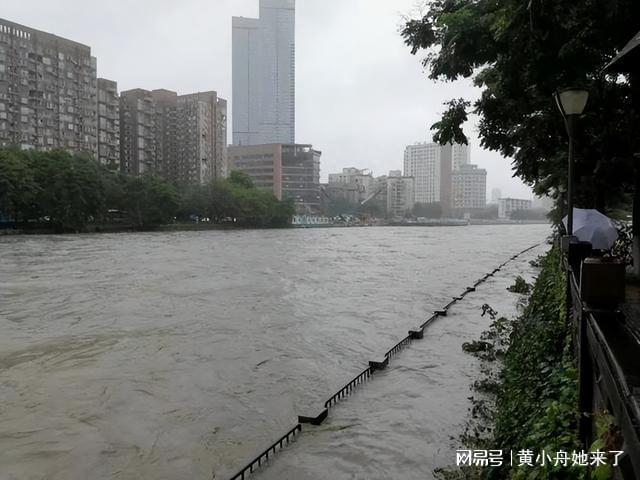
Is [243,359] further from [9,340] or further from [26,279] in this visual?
[26,279]

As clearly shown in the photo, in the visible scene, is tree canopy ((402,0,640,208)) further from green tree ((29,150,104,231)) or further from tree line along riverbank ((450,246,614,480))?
green tree ((29,150,104,231))

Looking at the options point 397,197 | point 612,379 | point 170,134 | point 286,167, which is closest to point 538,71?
point 612,379

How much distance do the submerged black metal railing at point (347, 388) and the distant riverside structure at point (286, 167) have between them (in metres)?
144

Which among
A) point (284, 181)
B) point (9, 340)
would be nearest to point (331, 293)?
point (9, 340)

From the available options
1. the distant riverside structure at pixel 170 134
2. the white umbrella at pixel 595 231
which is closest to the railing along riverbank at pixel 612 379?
the white umbrella at pixel 595 231

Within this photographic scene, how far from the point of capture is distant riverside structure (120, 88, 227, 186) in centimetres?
11762

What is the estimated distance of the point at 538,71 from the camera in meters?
8.05

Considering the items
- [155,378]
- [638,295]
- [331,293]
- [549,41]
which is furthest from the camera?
[331,293]

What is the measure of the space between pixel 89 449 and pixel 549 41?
27.5ft

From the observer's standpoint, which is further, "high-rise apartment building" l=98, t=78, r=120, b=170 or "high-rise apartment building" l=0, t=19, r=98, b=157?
"high-rise apartment building" l=98, t=78, r=120, b=170

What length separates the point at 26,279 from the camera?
24062 mm

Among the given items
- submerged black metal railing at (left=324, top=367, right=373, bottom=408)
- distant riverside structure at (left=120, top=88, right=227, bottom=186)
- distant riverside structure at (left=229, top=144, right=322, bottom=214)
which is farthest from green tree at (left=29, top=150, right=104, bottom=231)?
distant riverside structure at (left=229, top=144, right=322, bottom=214)

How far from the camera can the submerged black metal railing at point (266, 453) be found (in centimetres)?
582

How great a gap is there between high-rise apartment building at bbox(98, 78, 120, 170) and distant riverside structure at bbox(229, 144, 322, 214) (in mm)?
48241
